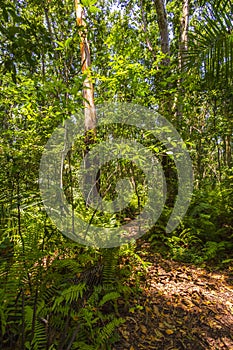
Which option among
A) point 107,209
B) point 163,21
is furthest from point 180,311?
point 163,21

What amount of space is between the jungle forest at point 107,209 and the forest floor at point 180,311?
14 mm

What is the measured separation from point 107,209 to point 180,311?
202cm

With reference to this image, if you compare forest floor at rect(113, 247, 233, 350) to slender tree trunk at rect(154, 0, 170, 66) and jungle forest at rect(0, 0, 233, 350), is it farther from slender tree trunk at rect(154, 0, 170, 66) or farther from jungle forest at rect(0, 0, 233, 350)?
slender tree trunk at rect(154, 0, 170, 66)

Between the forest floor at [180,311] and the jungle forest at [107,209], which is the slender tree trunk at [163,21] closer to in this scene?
the jungle forest at [107,209]

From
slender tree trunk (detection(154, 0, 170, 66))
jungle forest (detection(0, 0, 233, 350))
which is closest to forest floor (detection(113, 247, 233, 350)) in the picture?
jungle forest (detection(0, 0, 233, 350))

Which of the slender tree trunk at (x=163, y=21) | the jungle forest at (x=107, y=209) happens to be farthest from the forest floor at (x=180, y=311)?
the slender tree trunk at (x=163, y=21)

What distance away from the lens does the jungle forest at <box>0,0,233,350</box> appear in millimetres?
2111

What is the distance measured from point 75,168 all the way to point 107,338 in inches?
100

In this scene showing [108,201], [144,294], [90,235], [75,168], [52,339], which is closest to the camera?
[52,339]

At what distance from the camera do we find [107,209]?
14.5 ft

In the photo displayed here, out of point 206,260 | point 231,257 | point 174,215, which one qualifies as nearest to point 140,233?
point 174,215

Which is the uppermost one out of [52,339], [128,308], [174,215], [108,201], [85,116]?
[85,116]

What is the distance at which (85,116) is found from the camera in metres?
4.21

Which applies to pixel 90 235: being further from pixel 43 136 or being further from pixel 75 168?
pixel 43 136
